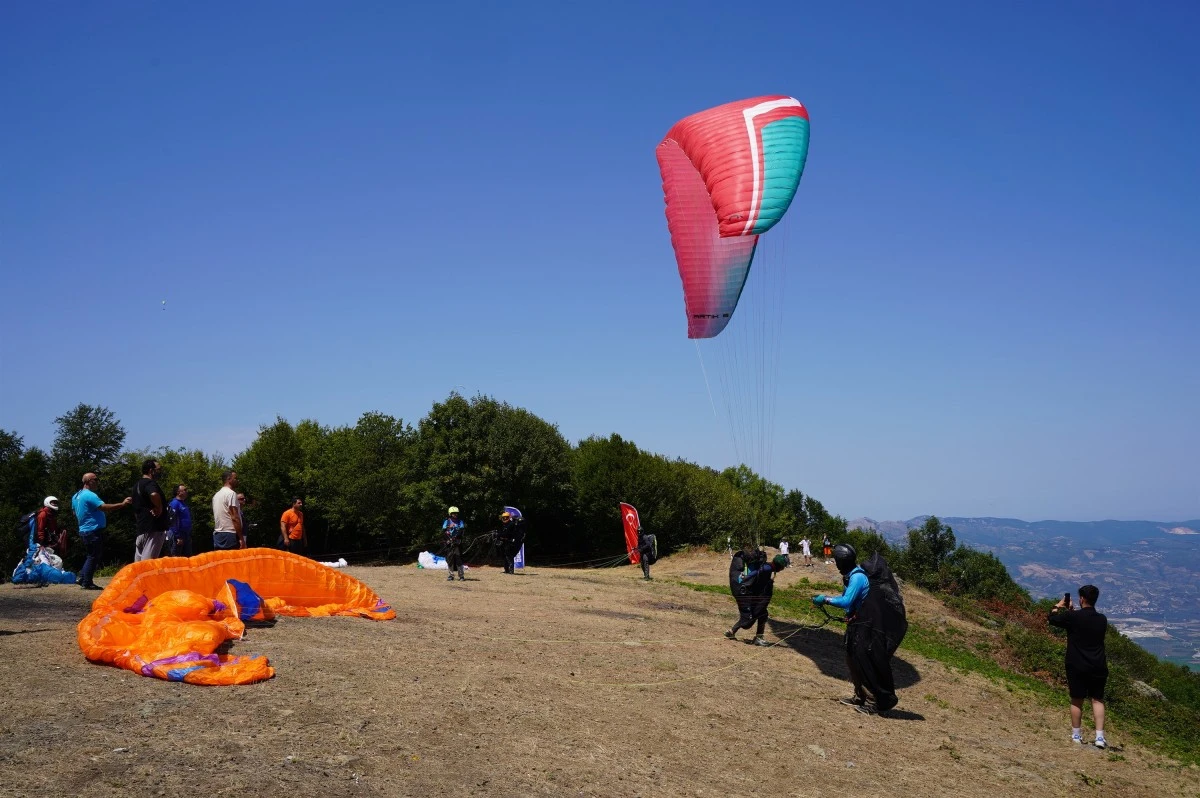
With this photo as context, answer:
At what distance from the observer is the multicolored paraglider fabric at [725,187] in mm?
13453

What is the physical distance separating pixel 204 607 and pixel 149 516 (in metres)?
3.74

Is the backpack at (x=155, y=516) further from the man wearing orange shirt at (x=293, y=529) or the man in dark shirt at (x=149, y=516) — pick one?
the man wearing orange shirt at (x=293, y=529)

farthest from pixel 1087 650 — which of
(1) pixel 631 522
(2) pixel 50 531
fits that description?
(1) pixel 631 522

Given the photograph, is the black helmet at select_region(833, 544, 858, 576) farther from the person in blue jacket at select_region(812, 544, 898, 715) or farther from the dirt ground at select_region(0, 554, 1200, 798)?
the dirt ground at select_region(0, 554, 1200, 798)

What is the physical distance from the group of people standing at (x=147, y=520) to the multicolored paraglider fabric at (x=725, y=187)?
878 cm

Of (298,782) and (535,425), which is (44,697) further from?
(535,425)

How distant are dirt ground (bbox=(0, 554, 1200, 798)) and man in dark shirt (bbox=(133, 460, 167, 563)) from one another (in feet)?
4.08

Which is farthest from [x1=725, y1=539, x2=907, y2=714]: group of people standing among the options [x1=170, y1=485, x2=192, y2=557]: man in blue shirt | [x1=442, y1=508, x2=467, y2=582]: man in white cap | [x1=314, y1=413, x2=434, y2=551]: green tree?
[x1=314, y1=413, x2=434, y2=551]: green tree

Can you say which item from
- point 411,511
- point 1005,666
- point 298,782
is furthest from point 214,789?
point 411,511

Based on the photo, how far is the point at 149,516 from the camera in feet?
41.2

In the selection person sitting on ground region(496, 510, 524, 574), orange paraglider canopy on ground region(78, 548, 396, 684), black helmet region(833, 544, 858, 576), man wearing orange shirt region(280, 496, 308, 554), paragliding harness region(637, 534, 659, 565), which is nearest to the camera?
orange paraglider canopy on ground region(78, 548, 396, 684)

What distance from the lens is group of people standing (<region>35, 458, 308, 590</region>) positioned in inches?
492

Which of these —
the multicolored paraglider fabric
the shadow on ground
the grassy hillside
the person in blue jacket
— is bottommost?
the grassy hillside

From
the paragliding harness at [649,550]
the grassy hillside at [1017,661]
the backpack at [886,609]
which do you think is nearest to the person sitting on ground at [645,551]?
the paragliding harness at [649,550]
